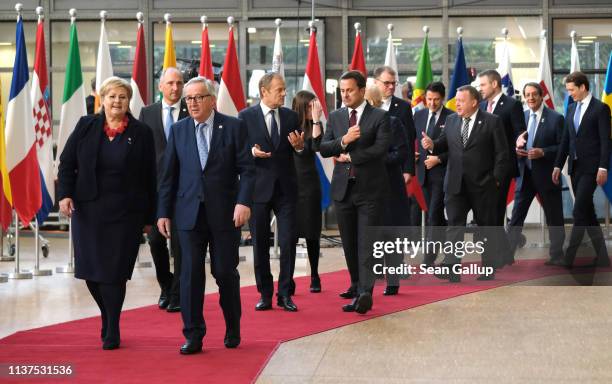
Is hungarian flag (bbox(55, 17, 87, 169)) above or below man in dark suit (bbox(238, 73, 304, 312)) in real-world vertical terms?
above

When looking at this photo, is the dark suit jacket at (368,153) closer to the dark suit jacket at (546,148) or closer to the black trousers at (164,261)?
the black trousers at (164,261)

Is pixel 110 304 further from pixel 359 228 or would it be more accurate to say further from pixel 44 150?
pixel 44 150

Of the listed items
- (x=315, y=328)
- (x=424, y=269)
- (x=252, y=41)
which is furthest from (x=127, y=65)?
(x=315, y=328)

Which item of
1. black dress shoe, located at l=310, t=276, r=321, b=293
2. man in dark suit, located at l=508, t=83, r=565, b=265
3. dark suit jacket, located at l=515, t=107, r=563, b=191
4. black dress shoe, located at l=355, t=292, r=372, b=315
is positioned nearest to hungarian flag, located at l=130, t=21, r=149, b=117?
black dress shoe, located at l=310, t=276, r=321, b=293

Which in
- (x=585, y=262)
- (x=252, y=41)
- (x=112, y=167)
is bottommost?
(x=585, y=262)

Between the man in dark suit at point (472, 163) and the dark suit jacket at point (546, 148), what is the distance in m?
1.84

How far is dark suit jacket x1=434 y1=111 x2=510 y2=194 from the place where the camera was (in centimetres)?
940

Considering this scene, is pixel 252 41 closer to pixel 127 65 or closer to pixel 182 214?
pixel 127 65

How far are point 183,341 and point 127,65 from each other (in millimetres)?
10240

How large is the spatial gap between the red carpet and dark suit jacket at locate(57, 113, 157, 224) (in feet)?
2.60

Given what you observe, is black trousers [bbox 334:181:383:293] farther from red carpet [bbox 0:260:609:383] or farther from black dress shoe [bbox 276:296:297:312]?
black dress shoe [bbox 276:296:297:312]

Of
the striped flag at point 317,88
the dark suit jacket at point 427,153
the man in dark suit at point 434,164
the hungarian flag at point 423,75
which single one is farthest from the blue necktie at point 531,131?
the striped flag at point 317,88

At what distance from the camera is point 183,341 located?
6.50 meters

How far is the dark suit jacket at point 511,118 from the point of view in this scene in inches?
412
